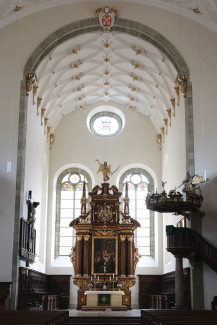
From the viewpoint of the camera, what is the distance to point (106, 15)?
19.0m

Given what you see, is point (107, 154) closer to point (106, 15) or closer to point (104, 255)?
point (104, 255)

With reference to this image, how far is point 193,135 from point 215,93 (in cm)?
170

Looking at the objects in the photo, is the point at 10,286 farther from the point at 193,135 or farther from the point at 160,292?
the point at 160,292

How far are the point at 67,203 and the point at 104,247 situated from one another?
4.38 metres

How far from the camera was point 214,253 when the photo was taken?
15.7m

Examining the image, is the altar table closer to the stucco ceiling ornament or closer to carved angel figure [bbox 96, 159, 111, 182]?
carved angel figure [bbox 96, 159, 111, 182]

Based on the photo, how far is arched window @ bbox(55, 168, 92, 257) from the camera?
86.0 feet

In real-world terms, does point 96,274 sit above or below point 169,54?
below

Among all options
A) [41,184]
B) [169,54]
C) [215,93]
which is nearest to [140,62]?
[169,54]

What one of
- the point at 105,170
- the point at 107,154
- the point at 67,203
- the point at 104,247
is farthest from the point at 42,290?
the point at 107,154

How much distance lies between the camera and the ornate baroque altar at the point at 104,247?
22.6 m

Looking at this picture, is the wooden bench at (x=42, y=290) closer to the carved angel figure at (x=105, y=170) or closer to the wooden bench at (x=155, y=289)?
the wooden bench at (x=155, y=289)

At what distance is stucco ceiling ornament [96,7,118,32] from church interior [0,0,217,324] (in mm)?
54

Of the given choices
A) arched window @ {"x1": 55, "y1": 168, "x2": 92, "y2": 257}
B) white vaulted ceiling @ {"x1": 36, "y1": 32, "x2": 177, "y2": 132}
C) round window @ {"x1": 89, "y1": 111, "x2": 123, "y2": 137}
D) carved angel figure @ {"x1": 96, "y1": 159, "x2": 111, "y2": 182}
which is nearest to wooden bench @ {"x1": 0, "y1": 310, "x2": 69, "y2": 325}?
white vaulted ceiling @ {"x1": 36, "y1": 32, "x2": 177, "y2": 132}
